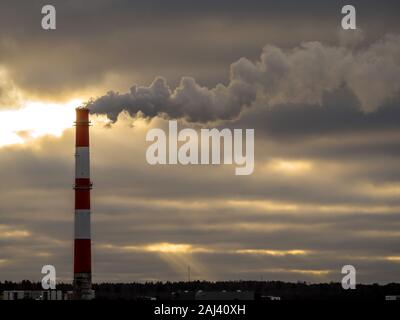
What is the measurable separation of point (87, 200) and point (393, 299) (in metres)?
31.0

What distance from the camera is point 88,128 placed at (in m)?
103
